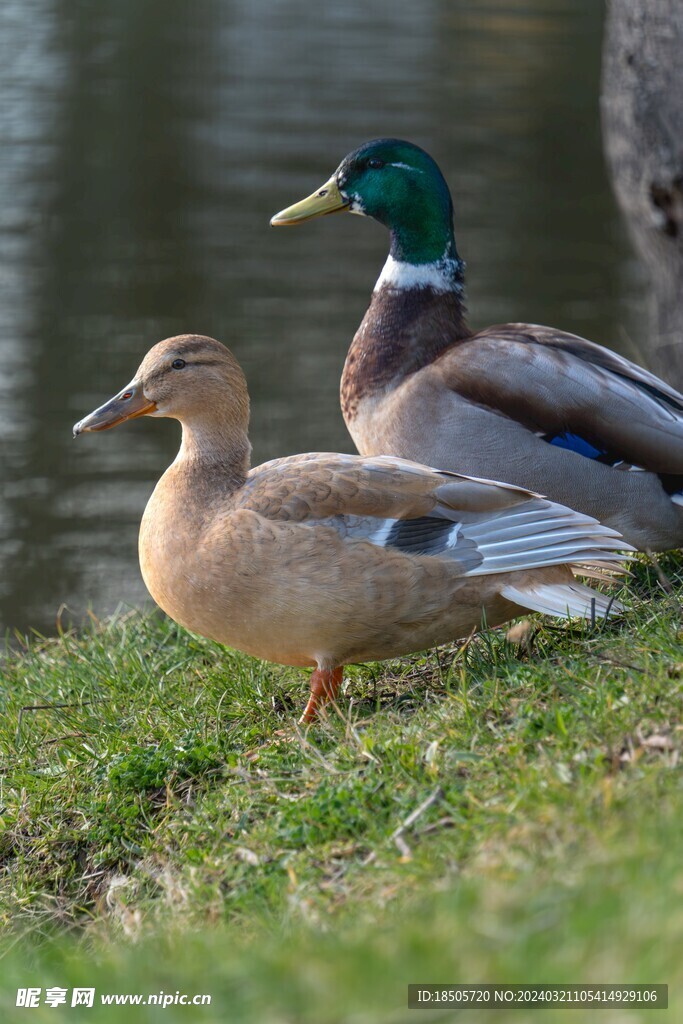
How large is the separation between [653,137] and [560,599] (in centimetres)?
280

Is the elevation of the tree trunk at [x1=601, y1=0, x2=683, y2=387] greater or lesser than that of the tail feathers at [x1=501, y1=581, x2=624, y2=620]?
greater

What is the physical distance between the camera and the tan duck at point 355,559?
4.03 meters

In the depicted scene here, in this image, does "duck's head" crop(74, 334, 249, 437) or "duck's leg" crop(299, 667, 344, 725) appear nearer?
"duck's leg" crop(299, 667, 344, 725)

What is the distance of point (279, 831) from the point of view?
11.3 feet

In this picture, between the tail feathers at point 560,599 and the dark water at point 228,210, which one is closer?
the tail feathers at point 560,599

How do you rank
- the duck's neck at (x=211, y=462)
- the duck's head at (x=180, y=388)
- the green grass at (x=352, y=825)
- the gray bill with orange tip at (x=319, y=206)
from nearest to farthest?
the green grass at (x=352, y=825)
the duck's neck at (x=211, y=462)
the duck's head at (x=180, y=388)
the gray bill with orange tip at (x=319, y=206)

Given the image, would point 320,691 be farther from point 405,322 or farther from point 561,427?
point 405,322

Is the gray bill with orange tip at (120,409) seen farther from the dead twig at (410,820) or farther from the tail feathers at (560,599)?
the dead twig at (410,820)

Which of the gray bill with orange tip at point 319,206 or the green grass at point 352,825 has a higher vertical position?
the gray bill with orange tip at point 319,206

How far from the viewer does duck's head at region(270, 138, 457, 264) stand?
19.0 feet

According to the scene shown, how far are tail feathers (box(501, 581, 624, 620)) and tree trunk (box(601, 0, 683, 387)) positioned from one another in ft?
8.21

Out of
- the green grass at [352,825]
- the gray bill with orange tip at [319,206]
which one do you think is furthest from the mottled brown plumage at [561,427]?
the gray bill with orange tip at [319,206]

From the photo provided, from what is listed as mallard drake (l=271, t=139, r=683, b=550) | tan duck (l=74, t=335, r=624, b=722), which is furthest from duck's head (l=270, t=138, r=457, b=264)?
tan duck (l=74, t=335, r=624, b=722)

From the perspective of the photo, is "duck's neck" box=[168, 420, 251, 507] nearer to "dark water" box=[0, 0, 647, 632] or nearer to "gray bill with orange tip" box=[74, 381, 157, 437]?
"gray bill with orange tip" box=[74, 381, 157, 437]
